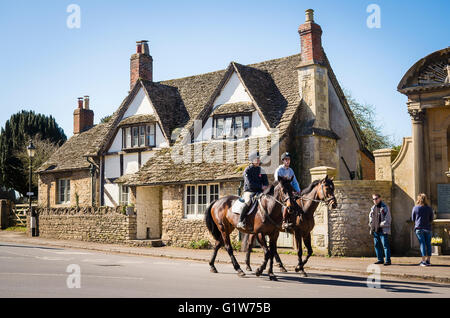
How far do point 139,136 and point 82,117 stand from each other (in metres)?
10.3

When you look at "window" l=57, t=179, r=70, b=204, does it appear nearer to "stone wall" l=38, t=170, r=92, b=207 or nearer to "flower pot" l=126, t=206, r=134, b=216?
"stone wall" l=38, t=170, r=92, b=207

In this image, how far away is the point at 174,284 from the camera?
1032cm

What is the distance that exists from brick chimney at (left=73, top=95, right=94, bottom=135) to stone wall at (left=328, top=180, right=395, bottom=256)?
76.1 feet

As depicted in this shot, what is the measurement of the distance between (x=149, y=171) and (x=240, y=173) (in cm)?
564

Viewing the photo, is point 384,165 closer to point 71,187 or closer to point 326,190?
point 326,190

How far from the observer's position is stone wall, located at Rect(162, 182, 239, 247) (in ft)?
71.8

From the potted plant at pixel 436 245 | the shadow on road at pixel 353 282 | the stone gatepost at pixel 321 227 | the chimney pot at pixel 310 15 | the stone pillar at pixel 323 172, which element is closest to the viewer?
the shadow on road at pixel 353 282

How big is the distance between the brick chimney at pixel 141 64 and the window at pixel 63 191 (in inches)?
302

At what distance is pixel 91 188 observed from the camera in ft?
95.7

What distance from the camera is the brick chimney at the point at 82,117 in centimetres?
3562

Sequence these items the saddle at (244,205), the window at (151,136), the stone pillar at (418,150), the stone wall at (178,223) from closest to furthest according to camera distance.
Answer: the saddle at (244,205) → the stone pillar at (418,150) → the stone wall at (178,223) → the window at (151,136)

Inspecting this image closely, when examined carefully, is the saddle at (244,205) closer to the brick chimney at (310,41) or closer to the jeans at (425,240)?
the jeans at (425,240)

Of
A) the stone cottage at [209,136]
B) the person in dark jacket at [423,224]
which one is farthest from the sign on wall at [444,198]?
the stone cottage at [209,136]
